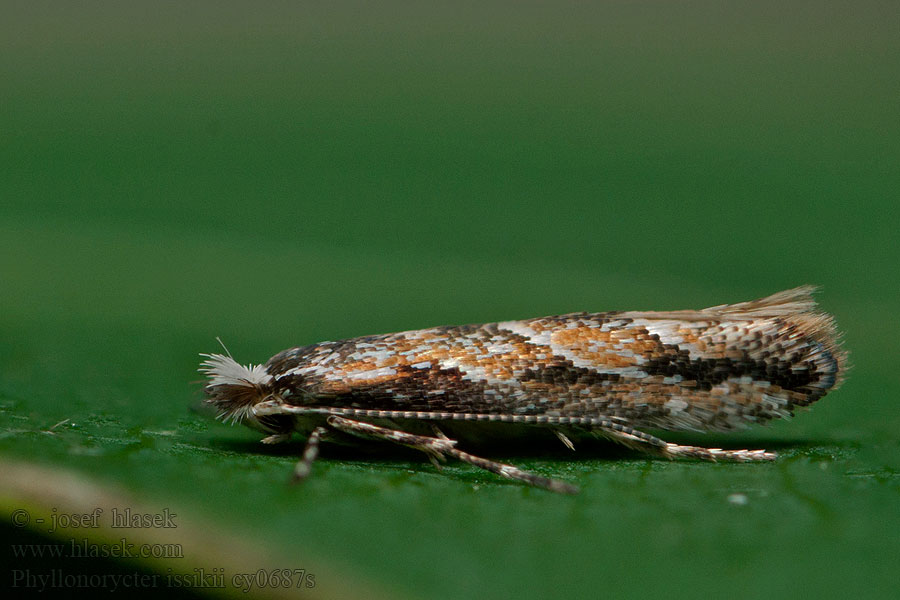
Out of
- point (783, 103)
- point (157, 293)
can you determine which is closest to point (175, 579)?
point (157, 293)

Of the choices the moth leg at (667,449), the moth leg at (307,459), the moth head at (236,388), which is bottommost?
the moth leg at (667,449)

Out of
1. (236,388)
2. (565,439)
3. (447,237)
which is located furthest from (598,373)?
(447,237)

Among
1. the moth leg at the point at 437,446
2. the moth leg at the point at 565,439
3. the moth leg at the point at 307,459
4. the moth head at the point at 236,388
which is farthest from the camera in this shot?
the moth head at the point at 236,388

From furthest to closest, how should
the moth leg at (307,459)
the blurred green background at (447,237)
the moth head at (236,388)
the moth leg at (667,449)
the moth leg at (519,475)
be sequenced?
the moth head at (236,388) < the moth leg at (667,449) < the moth leg at (519,475) < the moth leg at (307,459) < the blurred green background at (447,237)

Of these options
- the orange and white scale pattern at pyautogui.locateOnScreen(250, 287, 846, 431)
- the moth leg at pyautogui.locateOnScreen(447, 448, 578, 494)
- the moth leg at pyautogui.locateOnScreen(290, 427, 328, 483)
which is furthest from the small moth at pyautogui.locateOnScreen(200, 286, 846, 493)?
the moth leg at pyautogui.locateOnScreen(447, 448, 578, 494)

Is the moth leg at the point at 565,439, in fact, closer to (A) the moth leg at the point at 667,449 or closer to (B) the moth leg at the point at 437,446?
(A) the moth leg at the point at 667,449

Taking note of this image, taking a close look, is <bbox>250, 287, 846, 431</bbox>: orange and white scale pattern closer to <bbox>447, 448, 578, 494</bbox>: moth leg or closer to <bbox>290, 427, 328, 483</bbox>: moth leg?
<bbox>290, 427, 328, 483</bbox>: moth leg

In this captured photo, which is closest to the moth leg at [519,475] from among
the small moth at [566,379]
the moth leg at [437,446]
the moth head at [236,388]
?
the moth leg at [437,446]
